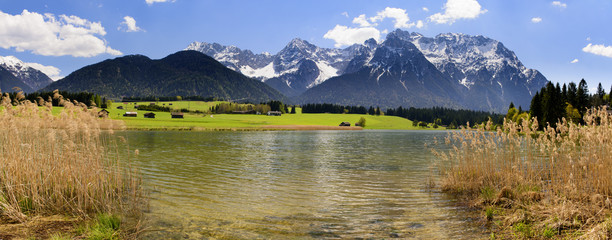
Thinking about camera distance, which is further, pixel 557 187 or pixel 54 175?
pixel 557 187

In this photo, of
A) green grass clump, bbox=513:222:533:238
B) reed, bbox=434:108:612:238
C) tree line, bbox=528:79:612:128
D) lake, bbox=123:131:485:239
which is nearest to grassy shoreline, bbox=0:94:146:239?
lake, bbox=123:131:485:239

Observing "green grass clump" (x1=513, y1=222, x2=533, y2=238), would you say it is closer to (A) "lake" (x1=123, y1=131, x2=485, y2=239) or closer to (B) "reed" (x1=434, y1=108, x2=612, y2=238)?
Result: (B) "reed" (x1=434, y1=108, x2=612, y2=238)

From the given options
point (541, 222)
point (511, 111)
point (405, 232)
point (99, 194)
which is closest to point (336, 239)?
point (405, 232)

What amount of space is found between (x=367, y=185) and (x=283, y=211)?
8.14 meters

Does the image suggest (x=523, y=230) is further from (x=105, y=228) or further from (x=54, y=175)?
(x=54, y=175)

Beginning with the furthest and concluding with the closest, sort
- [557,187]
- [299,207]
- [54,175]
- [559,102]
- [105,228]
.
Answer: [559,102], [299,207], [557,187], [54,175], [105,228]

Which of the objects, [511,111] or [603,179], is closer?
[603,179]

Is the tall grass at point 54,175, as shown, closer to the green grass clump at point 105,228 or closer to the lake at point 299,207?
the green grass clump at point 105,228

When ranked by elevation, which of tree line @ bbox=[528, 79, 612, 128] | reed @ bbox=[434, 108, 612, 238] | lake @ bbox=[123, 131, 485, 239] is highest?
tree line @ bbox=[528, 79, 612, 128]

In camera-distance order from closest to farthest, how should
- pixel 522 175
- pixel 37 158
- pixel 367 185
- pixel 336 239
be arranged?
pixel 336 239 < pixel 37 158 < pixel 522 175 < pixel 367 185

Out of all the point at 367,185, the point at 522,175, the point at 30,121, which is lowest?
the point at 367,185

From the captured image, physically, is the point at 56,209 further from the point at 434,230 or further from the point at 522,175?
the point at 522,175

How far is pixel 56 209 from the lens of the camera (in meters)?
12.0

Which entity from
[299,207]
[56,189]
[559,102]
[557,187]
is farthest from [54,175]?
[559,102]
